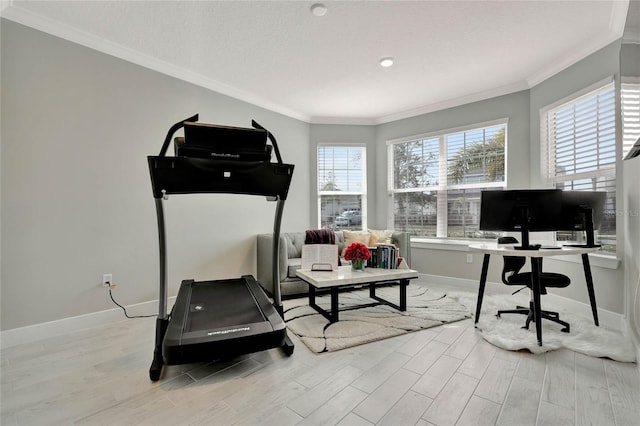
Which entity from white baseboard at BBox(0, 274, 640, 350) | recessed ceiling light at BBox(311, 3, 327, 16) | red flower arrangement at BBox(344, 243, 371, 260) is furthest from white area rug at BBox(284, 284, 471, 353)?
recessed ceiling light at BBox(311, 3, 327, 16)

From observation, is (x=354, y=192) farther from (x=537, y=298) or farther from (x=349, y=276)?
(x=537, y=298)

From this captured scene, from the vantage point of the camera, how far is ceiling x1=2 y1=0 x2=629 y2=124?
2387mm

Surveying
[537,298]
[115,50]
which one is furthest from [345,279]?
[115,50]

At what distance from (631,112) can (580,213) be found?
128cm

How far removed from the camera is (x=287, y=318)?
290 cm

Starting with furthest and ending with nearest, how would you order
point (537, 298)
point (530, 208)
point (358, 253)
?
point (358, 253) < point (530, 208) < point (537, 298)

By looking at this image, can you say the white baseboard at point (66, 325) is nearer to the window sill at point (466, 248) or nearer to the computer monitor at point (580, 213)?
the window sill at point (466, 248)

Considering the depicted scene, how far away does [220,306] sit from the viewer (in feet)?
7.75

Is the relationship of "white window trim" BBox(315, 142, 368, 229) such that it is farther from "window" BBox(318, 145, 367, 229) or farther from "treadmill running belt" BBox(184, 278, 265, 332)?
"treadmill running belt" BBox(184, 278, 265, 332)

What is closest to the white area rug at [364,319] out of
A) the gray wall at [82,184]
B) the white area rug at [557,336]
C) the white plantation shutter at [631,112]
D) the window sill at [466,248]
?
the white area rug at [557,336]

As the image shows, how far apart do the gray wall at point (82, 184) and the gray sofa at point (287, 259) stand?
→ 2.08 feet

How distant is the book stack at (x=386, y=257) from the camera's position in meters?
→ 3.14

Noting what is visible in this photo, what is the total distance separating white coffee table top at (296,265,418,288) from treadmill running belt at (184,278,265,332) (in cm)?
59

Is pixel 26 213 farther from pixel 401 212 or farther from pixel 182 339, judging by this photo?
pixel 401 212
